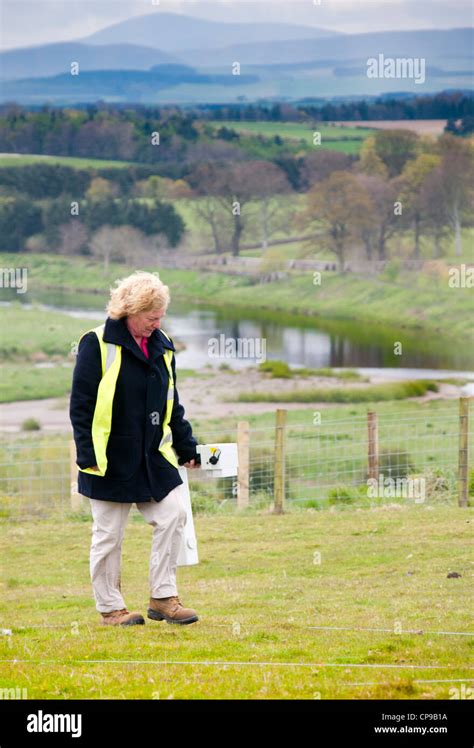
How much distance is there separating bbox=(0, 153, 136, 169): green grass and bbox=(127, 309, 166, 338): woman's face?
106m

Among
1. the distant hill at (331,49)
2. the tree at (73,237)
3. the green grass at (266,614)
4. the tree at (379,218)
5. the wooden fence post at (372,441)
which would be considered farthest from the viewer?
the distant hill at (331,49)

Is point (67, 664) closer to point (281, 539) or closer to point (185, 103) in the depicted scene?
point (281, 539)

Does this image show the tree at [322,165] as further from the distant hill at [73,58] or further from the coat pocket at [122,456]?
the coat pocket at [122,456]

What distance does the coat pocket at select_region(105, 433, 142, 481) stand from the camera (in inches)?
266

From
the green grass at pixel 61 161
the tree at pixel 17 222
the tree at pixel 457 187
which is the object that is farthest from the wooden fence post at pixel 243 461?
the green grass at pixel 61 161

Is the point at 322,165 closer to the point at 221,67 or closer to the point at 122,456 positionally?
the point at 221,67

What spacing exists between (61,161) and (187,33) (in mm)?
36357

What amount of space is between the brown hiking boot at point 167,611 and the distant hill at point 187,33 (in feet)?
443

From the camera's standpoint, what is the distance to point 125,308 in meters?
6.64

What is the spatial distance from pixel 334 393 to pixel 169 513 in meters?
68.6

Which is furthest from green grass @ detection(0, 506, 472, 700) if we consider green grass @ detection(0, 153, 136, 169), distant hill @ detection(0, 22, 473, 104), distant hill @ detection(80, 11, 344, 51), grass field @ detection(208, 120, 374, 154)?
distant hill @ detection(80, 11, 344, 51)

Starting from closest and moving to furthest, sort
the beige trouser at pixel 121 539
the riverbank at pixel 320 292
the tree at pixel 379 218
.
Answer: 1. the beige trouser at pixel 121 539
2. the riverbank at pixel 320 292
3. the tree at pixel 379 218

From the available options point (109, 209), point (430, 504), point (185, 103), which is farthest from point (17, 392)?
point (430, 504)

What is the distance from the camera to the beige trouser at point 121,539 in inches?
273
